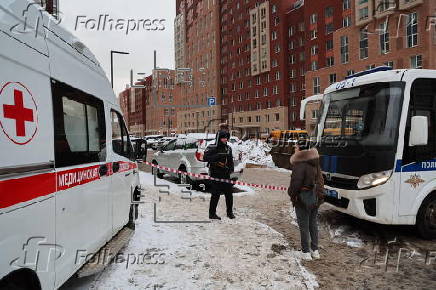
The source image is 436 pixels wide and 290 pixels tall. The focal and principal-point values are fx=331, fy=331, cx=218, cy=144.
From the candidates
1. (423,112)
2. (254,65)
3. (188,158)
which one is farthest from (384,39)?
(423,112)

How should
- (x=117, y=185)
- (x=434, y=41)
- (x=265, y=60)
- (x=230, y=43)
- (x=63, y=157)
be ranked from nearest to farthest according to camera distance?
(x=63, y=157) → (x=117, y=185) → (x=434, y=41) → (x=265, y=60) → (x=230, y=43)

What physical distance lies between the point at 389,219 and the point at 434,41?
1323 inches

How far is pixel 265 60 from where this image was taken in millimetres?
62125

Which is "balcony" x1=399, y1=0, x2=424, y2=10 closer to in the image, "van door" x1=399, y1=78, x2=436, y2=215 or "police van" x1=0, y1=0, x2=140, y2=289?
"van door" x1=399, y1=78, x2=436, y2=215

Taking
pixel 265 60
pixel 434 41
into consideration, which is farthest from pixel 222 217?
pixel 265 60

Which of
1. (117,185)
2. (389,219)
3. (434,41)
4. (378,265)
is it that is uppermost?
(434,41)

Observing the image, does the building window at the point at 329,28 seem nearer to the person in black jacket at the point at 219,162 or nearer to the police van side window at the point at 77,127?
the person in black jacket at the point at 219,162

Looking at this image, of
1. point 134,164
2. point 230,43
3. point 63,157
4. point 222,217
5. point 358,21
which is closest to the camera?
point 63,157

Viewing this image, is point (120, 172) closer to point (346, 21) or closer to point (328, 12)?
point (346, 21)

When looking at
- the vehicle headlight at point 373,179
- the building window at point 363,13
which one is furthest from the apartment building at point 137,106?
the vehicle headlight at point 373,179

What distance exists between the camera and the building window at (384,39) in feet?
118

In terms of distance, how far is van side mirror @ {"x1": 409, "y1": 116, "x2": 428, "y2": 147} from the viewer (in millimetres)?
Answer: 5430

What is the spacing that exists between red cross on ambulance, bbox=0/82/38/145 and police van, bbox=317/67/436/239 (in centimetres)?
513

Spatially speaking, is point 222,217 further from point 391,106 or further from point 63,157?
point 63,157
